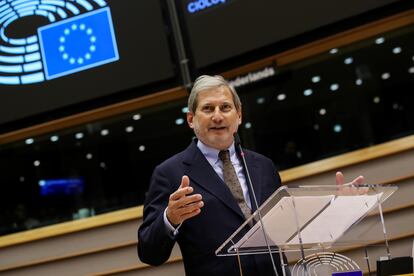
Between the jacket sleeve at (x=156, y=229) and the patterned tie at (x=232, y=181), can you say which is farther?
the patterned tie at (x=232, y=181)

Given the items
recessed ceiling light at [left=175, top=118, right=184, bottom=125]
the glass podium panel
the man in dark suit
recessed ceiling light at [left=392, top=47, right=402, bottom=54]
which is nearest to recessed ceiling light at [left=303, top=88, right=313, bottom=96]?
recessed ceiling light at [left=392, top=47, right=402, bottom=54]

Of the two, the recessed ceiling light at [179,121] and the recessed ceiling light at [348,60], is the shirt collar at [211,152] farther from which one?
the recessed ceiling light at [179,121]

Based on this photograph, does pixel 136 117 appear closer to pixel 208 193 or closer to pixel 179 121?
pixel 179 121

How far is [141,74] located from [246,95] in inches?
32.1

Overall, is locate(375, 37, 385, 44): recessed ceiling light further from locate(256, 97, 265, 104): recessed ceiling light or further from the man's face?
the man's face

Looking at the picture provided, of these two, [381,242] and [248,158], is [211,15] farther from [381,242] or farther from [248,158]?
[381,242]

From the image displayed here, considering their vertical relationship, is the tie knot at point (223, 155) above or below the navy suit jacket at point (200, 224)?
above

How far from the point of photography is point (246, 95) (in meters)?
5.38

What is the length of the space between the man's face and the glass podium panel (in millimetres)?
513

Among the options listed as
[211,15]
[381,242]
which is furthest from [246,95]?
[381,242]

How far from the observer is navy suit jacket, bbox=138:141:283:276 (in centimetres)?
264

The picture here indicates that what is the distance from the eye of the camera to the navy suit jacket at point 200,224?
104 inches

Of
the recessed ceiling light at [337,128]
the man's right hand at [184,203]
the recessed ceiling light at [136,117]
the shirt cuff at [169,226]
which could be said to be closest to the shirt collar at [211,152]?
the shirt cuff at [169,226]

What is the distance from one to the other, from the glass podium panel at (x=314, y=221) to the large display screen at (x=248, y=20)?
2.52 metres
